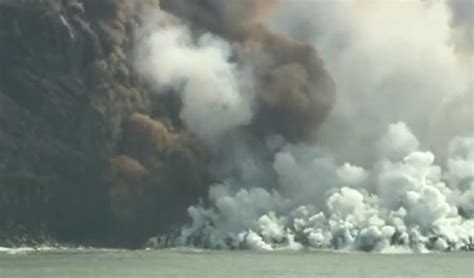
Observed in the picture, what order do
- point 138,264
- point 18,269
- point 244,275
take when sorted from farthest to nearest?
point 138,264
point 18,269
point 244,275

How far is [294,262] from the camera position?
7190 inches

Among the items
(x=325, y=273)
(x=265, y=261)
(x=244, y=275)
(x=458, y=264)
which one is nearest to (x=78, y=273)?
(x=244, y=275)

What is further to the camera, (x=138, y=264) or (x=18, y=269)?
(x=138, y=264)

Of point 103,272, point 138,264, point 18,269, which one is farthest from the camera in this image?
point 138,264

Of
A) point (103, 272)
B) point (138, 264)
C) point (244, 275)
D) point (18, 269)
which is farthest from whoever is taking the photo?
point (138, 264)

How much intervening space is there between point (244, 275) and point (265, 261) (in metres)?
46.2

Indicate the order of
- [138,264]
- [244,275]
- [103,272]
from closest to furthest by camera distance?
[244,275], [103,272], [138,264]

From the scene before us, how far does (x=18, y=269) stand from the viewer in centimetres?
16162

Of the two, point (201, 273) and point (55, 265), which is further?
point (55, 265)

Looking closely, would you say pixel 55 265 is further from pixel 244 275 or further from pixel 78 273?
pixel 244 275

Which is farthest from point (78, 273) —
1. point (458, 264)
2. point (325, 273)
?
point (458, 264)

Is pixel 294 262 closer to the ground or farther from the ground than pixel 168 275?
farther from the ground

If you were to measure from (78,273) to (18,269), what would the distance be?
17468 mm

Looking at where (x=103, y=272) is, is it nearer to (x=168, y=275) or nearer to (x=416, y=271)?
(x=168, y=275)
